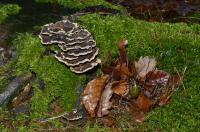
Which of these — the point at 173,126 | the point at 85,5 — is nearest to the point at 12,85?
the point at 173,126

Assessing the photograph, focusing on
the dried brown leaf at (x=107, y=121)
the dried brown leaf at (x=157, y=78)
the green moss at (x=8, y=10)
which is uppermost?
the green moss at (x=8, y=10)

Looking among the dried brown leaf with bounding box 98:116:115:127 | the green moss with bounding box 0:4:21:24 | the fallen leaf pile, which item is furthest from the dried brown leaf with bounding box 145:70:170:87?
the green moss with bounding box 0:4:21:24

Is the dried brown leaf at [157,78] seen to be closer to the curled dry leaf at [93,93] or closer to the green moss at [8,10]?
the curled dry leaf at [93,93]

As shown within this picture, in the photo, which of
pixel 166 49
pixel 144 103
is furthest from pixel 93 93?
pixel 166 49

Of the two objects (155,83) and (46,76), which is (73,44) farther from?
(155,83)

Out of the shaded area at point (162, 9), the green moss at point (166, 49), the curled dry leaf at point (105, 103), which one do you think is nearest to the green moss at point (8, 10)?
the green moss at point (166, 49)

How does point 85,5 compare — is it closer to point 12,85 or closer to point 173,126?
point 12,85
